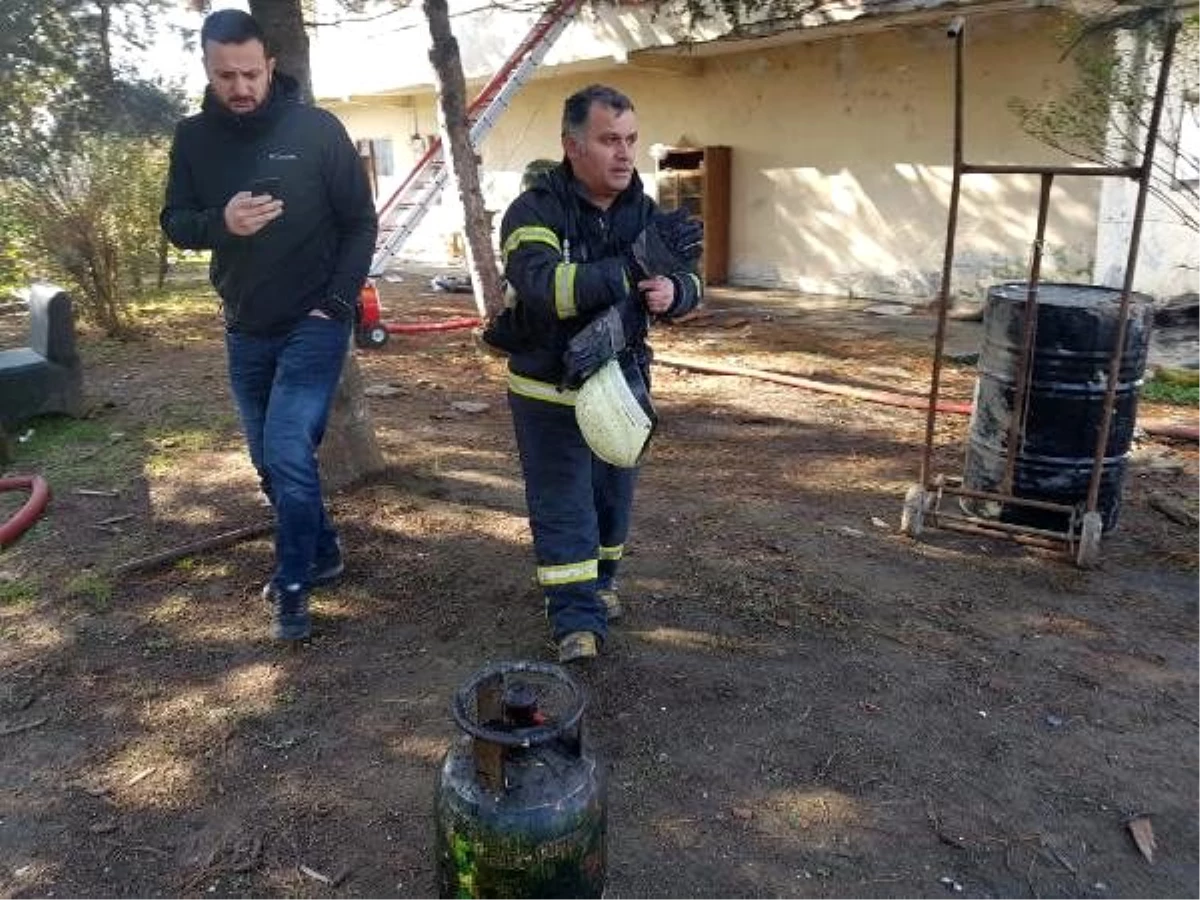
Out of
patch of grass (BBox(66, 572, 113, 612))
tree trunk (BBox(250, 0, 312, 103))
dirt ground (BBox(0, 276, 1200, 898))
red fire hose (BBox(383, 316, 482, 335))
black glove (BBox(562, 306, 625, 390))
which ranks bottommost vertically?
dirt ground (BBox(0, 276, 1200, 898))

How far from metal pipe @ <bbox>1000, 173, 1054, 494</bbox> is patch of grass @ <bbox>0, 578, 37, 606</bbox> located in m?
4.10

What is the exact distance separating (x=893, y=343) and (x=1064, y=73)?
10.5 feet

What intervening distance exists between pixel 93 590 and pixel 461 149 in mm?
5350

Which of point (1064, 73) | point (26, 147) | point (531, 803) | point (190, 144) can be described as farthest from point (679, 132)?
point (531, 803)

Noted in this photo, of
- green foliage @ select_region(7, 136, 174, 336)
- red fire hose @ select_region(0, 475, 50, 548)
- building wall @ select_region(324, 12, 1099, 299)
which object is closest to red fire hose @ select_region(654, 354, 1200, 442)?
building wall @ select_region(324, 12, 1099, 299)

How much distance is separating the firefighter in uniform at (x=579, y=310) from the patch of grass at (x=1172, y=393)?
479 cm

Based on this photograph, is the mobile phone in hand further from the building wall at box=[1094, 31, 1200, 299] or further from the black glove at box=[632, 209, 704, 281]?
the building wall at box=[1094, 31, 1200, 299]

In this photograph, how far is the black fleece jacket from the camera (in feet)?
10.6

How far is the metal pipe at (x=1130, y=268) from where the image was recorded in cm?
330

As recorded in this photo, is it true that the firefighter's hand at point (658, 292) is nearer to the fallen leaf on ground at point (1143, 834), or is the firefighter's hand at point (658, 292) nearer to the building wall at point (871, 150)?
the fallen leaf on ground at point (1143, 834)

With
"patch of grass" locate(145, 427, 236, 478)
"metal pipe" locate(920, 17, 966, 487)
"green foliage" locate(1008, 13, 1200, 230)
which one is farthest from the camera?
"green foliage" locate(1008, 13, 1200, 230)

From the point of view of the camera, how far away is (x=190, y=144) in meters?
3.25

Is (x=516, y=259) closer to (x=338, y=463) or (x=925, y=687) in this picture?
(x=925, y=687)

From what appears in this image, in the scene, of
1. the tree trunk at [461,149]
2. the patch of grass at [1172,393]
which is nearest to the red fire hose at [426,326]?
the tree trunk at [461,149]
